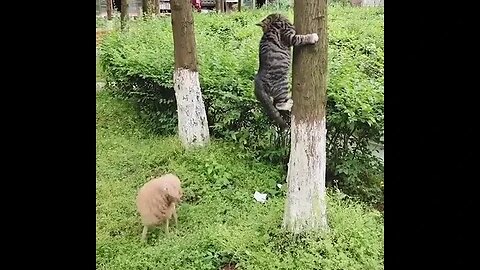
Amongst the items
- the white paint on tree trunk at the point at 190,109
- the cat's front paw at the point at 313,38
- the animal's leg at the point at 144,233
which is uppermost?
the cat's front paw at the point at 313,38

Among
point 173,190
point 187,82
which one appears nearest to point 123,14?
point 187,82

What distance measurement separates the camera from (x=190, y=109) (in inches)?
73.1

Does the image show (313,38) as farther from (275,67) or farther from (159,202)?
(159,202)

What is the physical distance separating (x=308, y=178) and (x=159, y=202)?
0.42 metres

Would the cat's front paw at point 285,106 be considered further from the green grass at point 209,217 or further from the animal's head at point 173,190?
the animal's head at point 173,190

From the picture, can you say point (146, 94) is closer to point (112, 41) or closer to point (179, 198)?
point (112, 41)

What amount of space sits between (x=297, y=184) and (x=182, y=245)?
36cm

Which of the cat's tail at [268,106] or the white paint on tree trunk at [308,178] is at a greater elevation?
the cat's tail at [268,106]

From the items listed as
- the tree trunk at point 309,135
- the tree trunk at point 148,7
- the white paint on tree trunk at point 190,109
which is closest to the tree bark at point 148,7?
the tree trunk at point 148,7

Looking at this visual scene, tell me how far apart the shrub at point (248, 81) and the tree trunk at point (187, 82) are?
20 mm

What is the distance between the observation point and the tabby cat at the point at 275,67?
5.75ft

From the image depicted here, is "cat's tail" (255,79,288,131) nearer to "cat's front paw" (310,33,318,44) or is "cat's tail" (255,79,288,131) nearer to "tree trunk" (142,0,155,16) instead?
"cat's front paw" (310,33,318,44)
